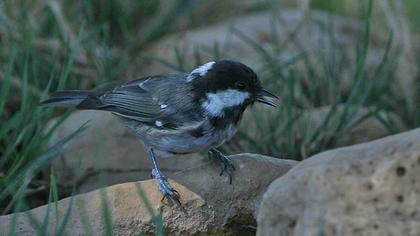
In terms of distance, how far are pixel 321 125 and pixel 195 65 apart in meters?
1.15

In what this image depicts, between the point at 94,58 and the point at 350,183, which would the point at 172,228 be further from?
the point at 94,58

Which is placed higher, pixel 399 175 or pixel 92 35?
pixel 399 175

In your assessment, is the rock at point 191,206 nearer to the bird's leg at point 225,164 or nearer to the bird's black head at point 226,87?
the bird's leg at point 225,164

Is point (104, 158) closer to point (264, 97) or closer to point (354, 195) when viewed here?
point (264, 97)

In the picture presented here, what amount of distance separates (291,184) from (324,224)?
0.55 feet

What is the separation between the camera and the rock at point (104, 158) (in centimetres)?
401

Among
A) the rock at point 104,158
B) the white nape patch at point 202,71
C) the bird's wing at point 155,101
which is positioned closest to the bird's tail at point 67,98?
the bird's wing at point 155,101

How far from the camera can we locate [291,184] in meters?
2.39

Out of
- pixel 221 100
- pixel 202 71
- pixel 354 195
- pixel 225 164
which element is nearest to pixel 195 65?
pixel 202 71

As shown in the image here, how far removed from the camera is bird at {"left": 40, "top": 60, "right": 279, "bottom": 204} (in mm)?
3475

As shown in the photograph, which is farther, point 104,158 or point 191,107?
point 104,158

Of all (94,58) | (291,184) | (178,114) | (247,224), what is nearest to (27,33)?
(94,58)

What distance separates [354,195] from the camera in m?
2.28

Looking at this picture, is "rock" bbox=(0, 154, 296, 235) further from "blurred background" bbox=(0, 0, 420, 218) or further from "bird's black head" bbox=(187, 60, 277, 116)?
"bird's black head" bbox=(187, 60, 277, 116)
